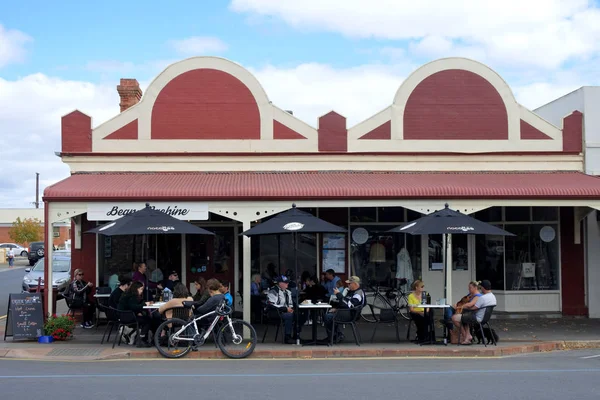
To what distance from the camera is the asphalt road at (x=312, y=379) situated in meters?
8.55

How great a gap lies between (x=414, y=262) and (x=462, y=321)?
4.71 meters

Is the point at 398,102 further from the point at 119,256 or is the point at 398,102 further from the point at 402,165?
the point at 119,256

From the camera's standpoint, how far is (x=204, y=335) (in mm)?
12016

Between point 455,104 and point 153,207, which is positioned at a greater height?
point 455,104

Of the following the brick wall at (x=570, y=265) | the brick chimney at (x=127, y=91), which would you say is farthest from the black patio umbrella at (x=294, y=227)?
the brick chimney at (x=127, y=91)

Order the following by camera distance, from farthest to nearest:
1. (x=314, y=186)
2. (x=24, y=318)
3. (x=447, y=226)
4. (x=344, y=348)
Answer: (x=314, y=186) → (x=24, y=318) → (x=447, y=226) → (x=344, y=348)

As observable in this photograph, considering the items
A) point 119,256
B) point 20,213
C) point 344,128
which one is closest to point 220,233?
point 119,256

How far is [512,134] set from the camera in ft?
55.3

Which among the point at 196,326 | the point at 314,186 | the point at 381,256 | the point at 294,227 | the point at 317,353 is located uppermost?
the point at 314,186

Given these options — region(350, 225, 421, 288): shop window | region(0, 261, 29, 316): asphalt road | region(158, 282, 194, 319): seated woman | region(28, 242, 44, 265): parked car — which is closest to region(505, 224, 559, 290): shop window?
region(350, 225, 421, 288): shop window

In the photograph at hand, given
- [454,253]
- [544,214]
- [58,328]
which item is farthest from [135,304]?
[544,214]

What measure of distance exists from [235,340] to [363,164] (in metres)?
6.21

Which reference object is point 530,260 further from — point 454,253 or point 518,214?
point 454,253

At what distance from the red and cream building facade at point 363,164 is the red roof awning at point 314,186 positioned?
10 cm
